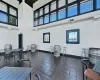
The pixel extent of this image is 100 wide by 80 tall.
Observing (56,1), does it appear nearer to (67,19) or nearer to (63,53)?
(67,19)

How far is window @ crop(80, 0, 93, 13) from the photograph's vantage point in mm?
5695

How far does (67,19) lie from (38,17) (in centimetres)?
438

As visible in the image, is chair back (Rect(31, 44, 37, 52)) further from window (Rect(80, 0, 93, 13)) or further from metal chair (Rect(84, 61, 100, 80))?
metal chair (Rect(84, 61, 100, 80))

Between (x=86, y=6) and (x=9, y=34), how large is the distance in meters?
7.07

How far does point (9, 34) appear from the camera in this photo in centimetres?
864

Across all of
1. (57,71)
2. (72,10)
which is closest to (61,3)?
(72,10)

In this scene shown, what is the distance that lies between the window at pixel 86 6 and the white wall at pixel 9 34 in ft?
21.1

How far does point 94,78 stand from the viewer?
5.87ft

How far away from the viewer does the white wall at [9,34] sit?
787cm

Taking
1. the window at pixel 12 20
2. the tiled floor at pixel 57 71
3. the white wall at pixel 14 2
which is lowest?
the tiled floor at pixel 57 71

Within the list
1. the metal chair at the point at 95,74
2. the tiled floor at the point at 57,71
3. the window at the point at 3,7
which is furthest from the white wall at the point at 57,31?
the metal chair at the point at 95,74

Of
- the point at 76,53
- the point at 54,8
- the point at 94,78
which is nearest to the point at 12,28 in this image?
the point at 54,8

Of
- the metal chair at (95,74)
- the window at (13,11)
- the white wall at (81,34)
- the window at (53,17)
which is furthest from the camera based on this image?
the window at (13,11)

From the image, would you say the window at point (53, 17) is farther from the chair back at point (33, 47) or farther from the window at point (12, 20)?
the window at point (12, 20)
